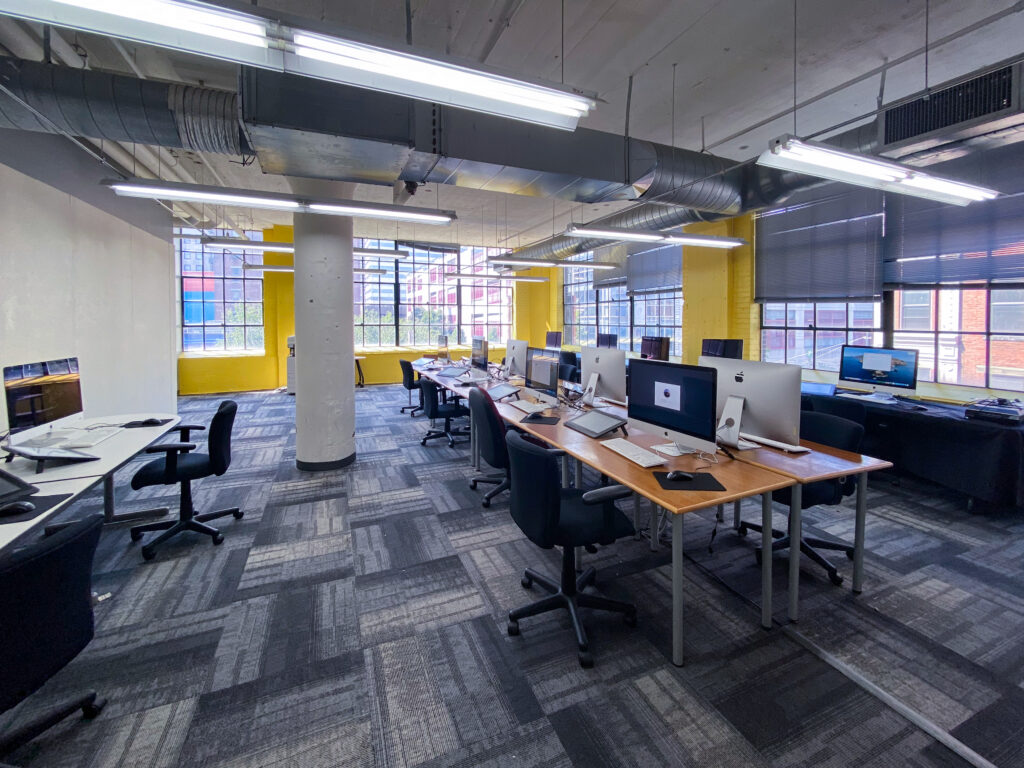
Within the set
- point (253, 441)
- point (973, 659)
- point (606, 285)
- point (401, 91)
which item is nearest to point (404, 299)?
point (606, 285)

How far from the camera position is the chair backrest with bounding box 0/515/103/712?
4.04 ft

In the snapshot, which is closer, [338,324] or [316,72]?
[316,72]

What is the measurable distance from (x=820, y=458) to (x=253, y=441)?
579cm

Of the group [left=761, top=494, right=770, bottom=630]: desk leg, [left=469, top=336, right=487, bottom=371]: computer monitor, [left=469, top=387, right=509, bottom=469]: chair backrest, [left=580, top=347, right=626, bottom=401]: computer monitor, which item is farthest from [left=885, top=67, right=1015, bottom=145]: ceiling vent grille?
[left=469, top=336, right=487, bottom=371]: computer monitor

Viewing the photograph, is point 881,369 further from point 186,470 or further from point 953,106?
point 186,470

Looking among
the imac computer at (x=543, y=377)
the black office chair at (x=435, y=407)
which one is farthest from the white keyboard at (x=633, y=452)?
the black office chair at (x=435, y=407)

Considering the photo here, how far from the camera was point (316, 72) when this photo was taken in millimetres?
1741

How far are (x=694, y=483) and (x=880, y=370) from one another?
336cm

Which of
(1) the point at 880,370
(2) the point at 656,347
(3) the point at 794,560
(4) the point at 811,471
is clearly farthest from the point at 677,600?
(2) the point at 656,347

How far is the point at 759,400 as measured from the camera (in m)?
2.45

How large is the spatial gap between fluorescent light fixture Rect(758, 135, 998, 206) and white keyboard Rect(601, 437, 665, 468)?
176 centimetres

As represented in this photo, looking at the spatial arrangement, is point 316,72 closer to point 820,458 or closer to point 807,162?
point 807,162

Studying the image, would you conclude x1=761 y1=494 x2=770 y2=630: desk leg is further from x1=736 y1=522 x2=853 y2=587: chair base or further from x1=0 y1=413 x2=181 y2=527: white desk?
x1=0 y1=413 x2=181 y2=527: white desk

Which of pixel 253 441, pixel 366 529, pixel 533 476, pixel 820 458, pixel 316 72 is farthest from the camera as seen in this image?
pixel 253 441
